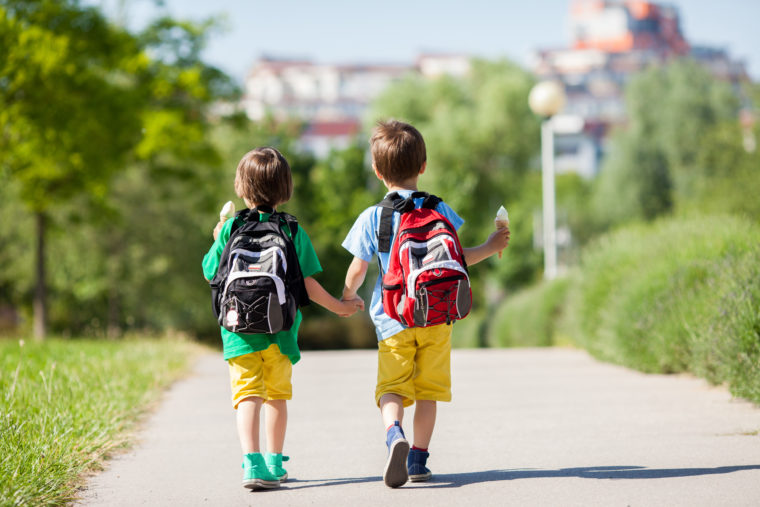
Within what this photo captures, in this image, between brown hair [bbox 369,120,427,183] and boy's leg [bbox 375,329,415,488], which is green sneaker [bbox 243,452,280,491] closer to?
boy's leg [bbox 375,329,415,488]

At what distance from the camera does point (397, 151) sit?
475cm

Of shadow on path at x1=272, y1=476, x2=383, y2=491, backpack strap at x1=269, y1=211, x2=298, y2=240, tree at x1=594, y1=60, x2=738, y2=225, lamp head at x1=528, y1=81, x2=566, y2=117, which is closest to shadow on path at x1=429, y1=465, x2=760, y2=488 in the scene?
shadow on path at x1=272, y1=476, x2=383, y2=491

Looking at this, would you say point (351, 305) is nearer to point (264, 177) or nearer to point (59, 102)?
point (264, 177)

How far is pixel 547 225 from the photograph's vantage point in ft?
73.9

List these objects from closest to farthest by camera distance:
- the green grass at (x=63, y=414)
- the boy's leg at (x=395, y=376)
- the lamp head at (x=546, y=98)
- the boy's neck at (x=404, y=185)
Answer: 1. the green grass at (x=63, y=414)
2. the boy's leg at (x=395, y=376)
3. the boy's neck at (x=404, y=185)
4. the lamp head at (x=546, y=98)

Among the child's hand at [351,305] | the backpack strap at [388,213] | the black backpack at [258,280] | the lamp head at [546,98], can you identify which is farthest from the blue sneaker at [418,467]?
the lamp head at [546,98]

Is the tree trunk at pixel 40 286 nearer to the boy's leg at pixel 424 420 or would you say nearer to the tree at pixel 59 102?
the tree at pixel 59 102

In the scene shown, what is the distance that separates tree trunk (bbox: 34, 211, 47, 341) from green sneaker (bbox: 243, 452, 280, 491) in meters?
18.9

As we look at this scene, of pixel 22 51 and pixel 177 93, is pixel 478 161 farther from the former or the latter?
pixel 22 51

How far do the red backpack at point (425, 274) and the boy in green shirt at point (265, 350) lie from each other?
271 mm

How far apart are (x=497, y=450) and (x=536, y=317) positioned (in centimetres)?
1442

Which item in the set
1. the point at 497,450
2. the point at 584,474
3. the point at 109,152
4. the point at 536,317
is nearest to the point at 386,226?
the point at 584,474

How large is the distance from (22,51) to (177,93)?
8.96m

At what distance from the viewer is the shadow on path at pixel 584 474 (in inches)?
→ 183
